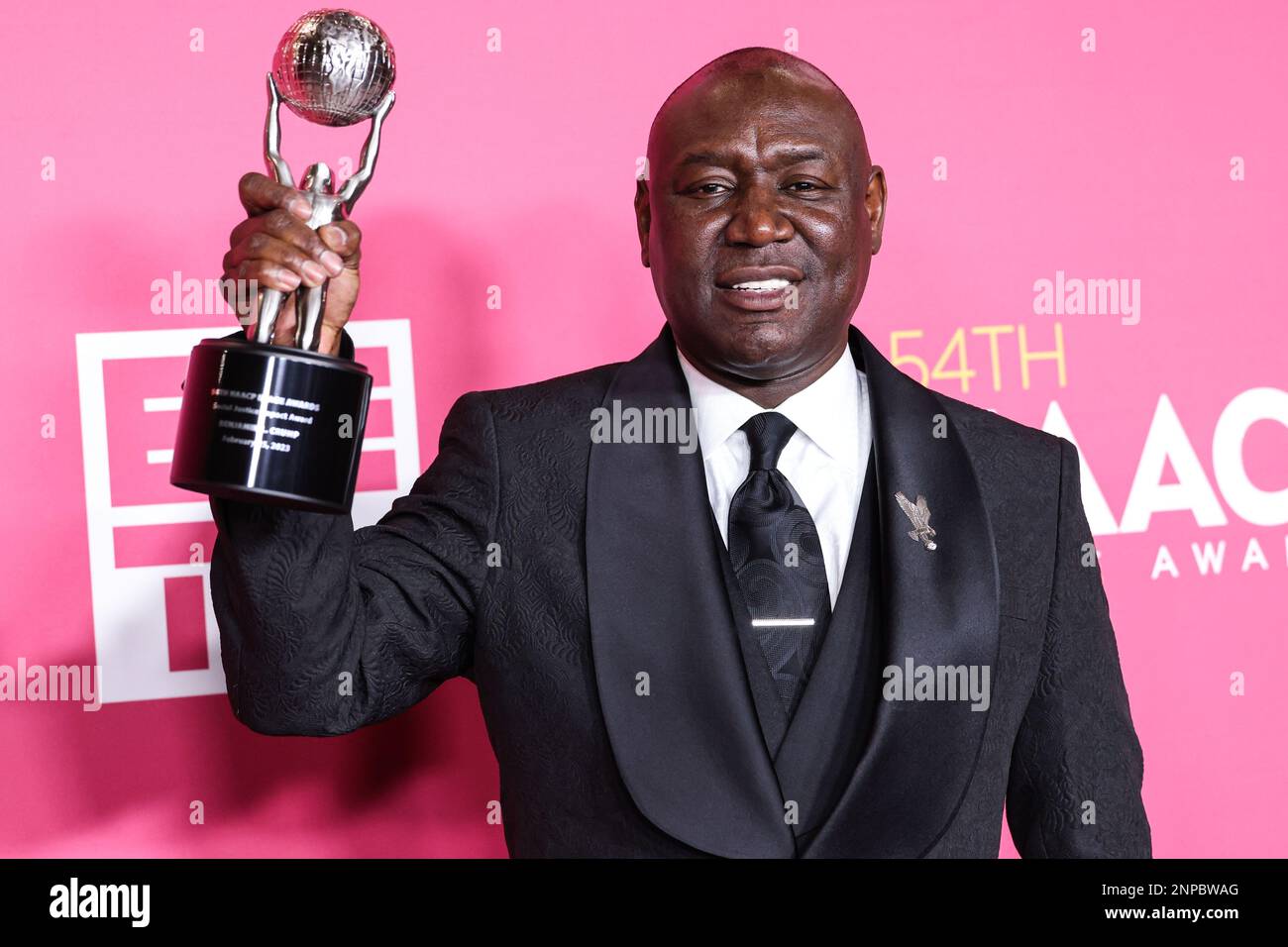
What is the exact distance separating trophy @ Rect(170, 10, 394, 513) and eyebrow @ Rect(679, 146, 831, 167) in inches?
17.1

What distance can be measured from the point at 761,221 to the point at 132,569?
941 millimetres

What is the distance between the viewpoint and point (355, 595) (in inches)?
54.4

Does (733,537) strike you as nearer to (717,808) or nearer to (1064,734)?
(717,808)

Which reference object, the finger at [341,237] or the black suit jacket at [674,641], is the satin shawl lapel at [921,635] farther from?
the finger at [341,237]

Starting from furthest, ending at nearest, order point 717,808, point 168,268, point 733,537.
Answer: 1. point 168,268
2. point 733,537
3. point 717,808

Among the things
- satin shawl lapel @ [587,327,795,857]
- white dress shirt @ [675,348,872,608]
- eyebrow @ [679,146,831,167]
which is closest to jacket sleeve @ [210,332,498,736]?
satin shawl lapel @ [587,327,795,857]

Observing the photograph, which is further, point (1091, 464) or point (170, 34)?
point (1091, 464)

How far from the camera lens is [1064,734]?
1.61m

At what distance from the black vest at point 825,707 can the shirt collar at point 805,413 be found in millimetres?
163

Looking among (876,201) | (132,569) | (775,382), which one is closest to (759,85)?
(876,201)

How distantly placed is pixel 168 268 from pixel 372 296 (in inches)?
10.3

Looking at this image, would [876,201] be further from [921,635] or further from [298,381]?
[298,381]

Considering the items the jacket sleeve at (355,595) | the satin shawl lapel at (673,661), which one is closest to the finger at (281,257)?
the jacket sleeve at (355,595)
